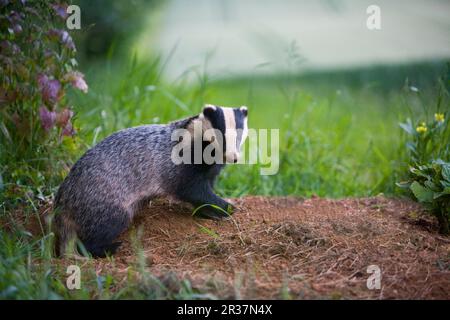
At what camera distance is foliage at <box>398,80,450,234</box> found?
4008 mm

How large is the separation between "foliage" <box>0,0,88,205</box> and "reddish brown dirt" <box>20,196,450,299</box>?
114 cm

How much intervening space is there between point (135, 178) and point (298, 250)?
151 cm

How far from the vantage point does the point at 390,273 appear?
3.25m

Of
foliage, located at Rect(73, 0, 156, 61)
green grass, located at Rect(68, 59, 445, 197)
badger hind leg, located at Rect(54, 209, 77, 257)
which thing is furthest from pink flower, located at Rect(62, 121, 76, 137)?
foliage, located at Rect(73, 0, 156, 61)

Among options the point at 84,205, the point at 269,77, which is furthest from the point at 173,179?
the point at 269,77

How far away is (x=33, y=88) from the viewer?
168 inches

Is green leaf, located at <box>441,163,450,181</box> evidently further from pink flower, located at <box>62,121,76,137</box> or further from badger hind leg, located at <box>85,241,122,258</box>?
pink flower, located at <box>62,121,76,137</box>

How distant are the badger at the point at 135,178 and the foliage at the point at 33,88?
61 cm

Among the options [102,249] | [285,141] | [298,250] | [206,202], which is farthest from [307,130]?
[102,249]

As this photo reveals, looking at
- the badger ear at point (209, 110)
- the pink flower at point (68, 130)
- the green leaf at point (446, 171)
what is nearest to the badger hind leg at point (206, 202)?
the badger ear at point (209, 110)

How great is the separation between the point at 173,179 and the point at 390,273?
1985mm

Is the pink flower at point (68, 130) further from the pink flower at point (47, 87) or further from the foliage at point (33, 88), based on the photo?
the pink flower at point (47, 87)

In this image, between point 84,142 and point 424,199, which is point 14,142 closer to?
point 84,142

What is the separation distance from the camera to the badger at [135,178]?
12.8ft
